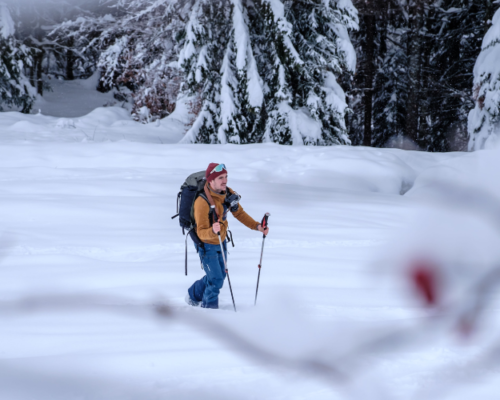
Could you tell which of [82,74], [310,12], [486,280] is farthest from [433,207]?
[82,74]

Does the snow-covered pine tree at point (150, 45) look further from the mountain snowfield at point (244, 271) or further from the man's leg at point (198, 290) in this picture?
the man's leg at point (198, 290)

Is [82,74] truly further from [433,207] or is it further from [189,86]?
[433,207]

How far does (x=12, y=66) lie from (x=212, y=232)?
1770 cm

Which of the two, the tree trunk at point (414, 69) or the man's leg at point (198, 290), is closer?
the man's leg at point (198, 290)

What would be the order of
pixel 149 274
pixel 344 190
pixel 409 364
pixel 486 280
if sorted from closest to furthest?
pixel 486 280
pixel 409 364
pixel 149 274
pixel 344 190

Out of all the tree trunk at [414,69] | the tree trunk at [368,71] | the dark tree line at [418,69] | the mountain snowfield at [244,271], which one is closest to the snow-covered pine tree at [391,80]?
the dark tree line at [418,69]

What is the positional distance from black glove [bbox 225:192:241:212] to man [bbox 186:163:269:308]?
0.04 ft

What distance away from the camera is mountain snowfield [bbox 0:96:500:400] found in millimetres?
445

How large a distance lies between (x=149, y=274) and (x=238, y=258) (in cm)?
112

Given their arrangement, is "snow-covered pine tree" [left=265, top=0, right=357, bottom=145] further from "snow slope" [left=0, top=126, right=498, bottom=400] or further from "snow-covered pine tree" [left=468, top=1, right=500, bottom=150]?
"snow-covered pine tree" [left=468, top=1, right=500, bottom=150]

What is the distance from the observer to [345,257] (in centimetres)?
517

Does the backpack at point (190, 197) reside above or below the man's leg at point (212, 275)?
above

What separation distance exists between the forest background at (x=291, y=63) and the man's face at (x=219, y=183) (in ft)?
22.8

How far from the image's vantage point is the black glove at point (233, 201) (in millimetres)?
Answer: 3613
